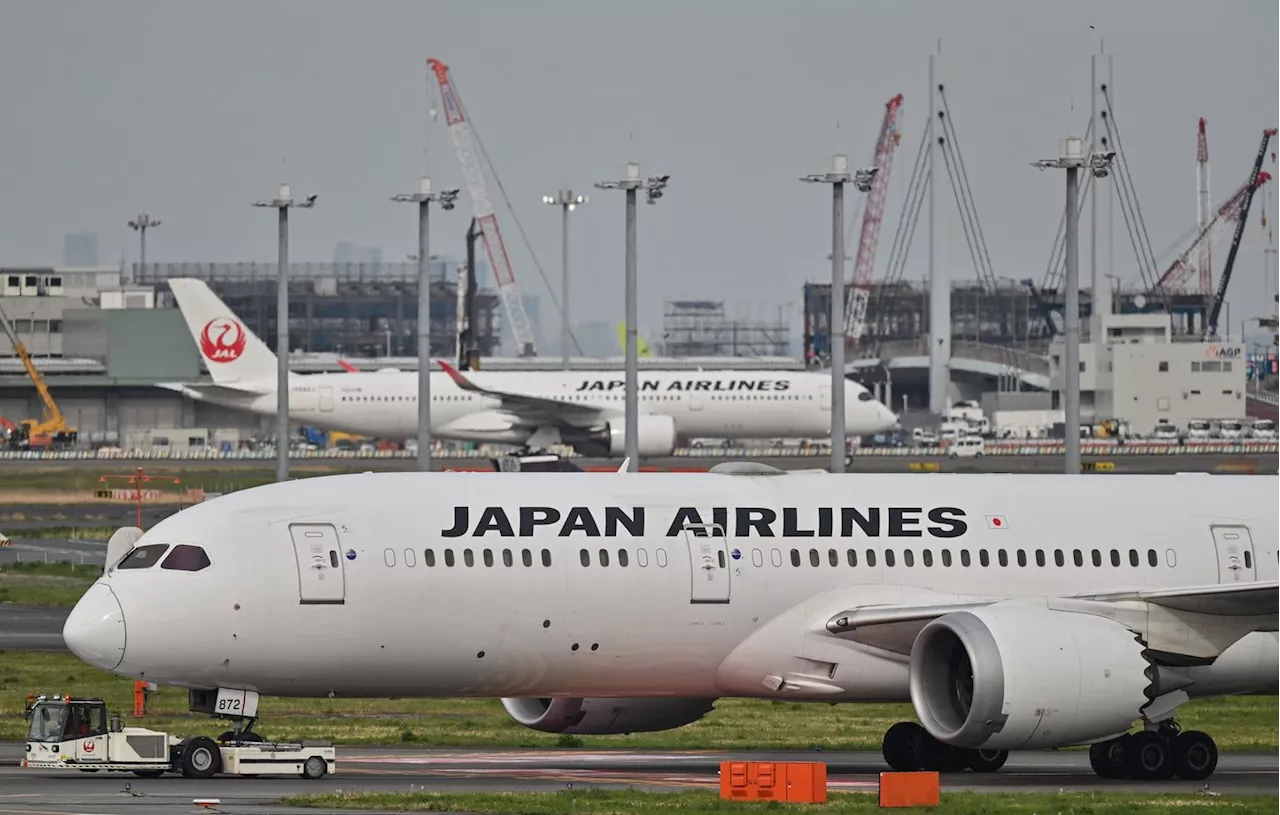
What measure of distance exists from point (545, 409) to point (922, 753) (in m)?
76.9

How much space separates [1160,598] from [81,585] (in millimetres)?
40302

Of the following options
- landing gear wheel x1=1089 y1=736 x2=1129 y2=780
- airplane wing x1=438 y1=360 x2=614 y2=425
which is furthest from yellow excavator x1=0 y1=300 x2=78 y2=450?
landing gear wheel x1=1089 y1=736 x2=1129 y2=780

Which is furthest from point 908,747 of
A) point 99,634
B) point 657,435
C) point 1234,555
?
point 657,435

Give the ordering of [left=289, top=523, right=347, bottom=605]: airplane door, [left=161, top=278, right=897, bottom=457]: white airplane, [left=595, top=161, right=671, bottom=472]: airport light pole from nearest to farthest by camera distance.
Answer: [left=289, top=523, right=347, bottom=605]: airplane door → [left=595, top=161, right=671, bottom=472]: airport light pole → [left=161, top=278, right=897, bottom=457]: white airplane

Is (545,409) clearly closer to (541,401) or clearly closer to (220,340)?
(541,401)

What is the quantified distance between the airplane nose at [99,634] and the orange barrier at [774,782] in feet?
25.3

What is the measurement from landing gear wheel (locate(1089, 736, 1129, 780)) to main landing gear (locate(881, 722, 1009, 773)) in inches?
55.2

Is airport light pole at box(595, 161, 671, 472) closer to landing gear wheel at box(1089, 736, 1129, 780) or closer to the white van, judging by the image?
landing gear wheel at box(1089, 736, 1129, 780)

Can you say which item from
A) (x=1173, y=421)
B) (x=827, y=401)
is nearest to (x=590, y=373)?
(x=827, y=401)

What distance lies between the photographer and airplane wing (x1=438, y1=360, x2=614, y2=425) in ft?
348

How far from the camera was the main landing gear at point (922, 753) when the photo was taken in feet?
101

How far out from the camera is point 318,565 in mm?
27500

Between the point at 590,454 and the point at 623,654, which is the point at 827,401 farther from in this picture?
the point at 623,654

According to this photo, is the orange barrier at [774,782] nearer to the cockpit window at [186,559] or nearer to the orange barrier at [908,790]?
the orange barrier at [908,790]
